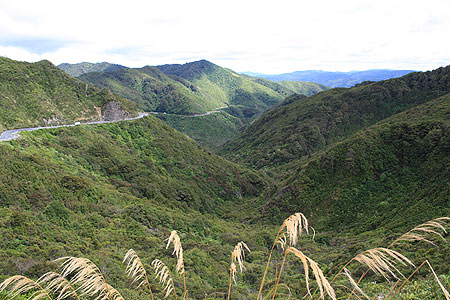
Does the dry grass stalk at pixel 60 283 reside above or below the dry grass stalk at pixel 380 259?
below

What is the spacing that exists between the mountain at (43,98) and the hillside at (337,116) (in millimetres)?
37340

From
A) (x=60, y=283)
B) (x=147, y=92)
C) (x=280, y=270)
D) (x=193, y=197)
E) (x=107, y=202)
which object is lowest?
(x=193, y=197)

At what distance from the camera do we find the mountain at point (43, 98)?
1496 inches

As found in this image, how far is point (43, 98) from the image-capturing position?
44.0 meters

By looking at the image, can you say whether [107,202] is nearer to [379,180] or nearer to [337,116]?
[379,180]

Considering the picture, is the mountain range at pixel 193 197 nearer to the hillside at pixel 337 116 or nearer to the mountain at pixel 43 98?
the mountain at pixel 43 98

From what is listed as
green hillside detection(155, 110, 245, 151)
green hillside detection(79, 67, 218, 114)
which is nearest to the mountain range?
green hillside detection(155, 110, 245, 151)

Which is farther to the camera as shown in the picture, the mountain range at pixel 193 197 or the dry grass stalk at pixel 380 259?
the mountain range at pixel 193 197

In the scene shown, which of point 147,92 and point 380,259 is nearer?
point 380,259

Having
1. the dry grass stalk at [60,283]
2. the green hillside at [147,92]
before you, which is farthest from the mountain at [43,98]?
the green hillside at [147,92]

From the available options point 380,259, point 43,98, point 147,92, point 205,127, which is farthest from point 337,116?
point 147,92

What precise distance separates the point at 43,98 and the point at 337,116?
68293 mm

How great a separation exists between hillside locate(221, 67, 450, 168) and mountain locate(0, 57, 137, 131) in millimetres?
37340

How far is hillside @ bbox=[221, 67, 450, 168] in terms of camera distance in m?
65.3
